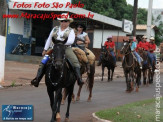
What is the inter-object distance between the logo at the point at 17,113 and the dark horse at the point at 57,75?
54 cm

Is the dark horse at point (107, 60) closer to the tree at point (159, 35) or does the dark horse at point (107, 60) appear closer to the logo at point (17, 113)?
the logo at point (17, 113)

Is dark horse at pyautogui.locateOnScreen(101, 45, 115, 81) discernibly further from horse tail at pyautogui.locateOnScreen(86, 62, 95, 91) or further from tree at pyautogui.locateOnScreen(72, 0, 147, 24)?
tree at pyautogui.locateOnScreen(72, 0, 147, 24)

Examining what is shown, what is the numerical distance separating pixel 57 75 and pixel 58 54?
0.58 meters

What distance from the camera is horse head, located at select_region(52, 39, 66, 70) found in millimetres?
8562

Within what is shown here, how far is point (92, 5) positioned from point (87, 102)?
41873 mm

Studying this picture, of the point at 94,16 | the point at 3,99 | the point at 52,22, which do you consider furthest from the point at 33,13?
the point at 3,99

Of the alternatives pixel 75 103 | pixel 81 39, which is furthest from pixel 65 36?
pixel 75 103

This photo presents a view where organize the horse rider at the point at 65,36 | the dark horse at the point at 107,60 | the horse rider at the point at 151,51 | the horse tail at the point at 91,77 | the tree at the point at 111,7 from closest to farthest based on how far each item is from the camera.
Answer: the horse rider at the point at 65,36 < the horse tail at the point at 91,77 < the horse rider at the point at 151,51 < the dark horse at the point at 107,60 < the tree at the point at 111,7

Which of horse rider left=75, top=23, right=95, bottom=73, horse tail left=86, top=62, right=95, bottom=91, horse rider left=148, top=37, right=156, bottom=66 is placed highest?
horse rider left=75, top=23, right=95, bottom=73

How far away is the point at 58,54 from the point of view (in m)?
8.65

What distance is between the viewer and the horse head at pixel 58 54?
856 cm

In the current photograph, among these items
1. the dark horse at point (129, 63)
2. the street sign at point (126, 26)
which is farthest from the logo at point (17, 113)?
the street sign at point (126, 26)

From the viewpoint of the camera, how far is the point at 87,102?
13.0m

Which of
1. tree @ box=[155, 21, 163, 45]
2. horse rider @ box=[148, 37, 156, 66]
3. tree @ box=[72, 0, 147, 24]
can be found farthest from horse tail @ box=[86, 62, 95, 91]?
tree @ box=[155, 21, 163, 45]
